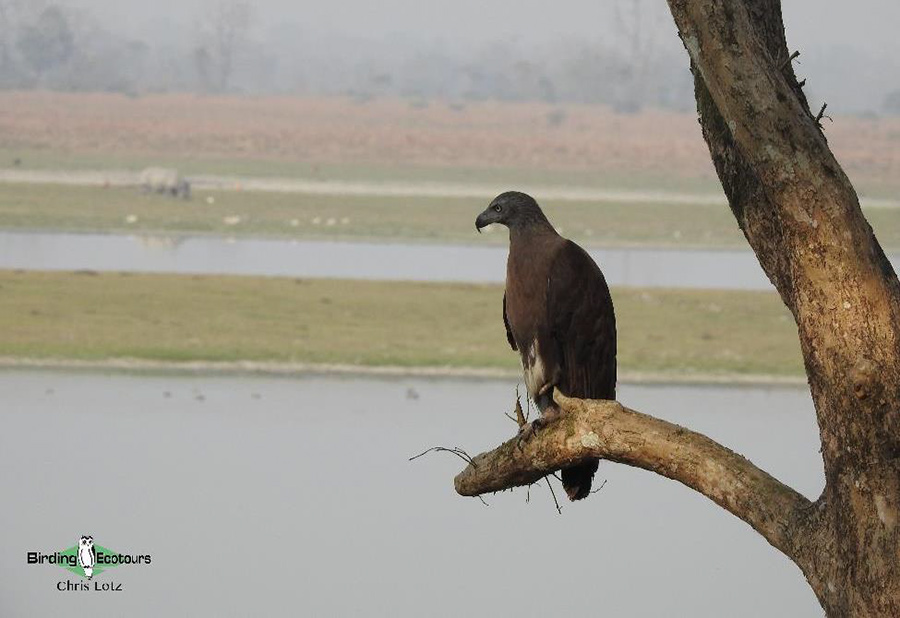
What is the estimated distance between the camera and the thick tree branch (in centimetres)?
449

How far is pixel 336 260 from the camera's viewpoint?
24.6 metres

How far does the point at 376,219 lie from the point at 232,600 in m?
21.3

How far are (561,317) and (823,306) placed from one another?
1.27 meters

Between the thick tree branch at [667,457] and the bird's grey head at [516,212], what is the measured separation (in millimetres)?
1153

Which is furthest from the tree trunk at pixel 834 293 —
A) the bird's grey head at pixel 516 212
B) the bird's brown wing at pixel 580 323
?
the bird's grey head at pixel 516 212

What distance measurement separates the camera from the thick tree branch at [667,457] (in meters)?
4.49

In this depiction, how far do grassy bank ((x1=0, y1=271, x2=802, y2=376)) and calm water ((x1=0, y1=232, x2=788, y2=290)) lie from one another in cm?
242

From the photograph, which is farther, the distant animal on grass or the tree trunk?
the distant animal on grass

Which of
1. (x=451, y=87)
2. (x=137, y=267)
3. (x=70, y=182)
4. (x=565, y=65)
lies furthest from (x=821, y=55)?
(x=137, y=267)

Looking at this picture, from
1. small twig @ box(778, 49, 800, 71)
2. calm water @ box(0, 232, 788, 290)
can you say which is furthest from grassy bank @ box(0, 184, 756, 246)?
small twig @ box(778, 49, 800, 71)

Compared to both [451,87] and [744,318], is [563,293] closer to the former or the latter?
[744,318]

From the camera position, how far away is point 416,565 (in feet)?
33.9

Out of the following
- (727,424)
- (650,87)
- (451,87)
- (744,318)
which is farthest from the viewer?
(451,87)

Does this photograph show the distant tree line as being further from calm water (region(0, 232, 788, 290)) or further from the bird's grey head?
the bird's grey head
